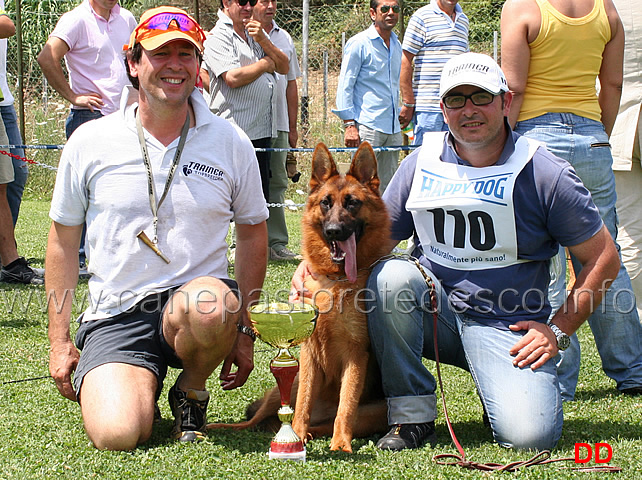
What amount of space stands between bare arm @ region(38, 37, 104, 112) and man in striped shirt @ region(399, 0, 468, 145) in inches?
113

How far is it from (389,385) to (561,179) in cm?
111

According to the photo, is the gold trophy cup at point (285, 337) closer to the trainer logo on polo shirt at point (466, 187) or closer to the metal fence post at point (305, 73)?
the trainer logo on polo shirt at point (466, 187)

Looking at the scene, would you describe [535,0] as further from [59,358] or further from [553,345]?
[59,358]

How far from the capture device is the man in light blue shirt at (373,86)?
7.47m

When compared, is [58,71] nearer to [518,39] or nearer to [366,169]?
[366,169]

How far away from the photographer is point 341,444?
9.69 feet

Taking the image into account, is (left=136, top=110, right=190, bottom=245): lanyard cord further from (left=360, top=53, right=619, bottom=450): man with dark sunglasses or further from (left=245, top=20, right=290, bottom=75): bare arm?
(left=245, top=20, right=290, bottom=75): bare arm

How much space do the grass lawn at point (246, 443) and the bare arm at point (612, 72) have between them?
144 centimetres

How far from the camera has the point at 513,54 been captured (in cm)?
371

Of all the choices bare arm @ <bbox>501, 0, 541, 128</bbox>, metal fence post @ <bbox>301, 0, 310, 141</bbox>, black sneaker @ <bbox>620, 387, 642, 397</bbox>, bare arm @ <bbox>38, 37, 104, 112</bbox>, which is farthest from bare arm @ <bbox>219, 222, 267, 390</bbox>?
metal fence post @ <bbox>301, 0, 310, 141</bbox>

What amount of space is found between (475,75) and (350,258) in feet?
3.08

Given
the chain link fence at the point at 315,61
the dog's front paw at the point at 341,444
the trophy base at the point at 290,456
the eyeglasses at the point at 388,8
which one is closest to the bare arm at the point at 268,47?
the eyeglasses at the point at 388,8

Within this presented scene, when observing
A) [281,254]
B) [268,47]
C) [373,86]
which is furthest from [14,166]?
[373,86]

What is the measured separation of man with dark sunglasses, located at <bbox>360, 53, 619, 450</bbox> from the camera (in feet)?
9.93
